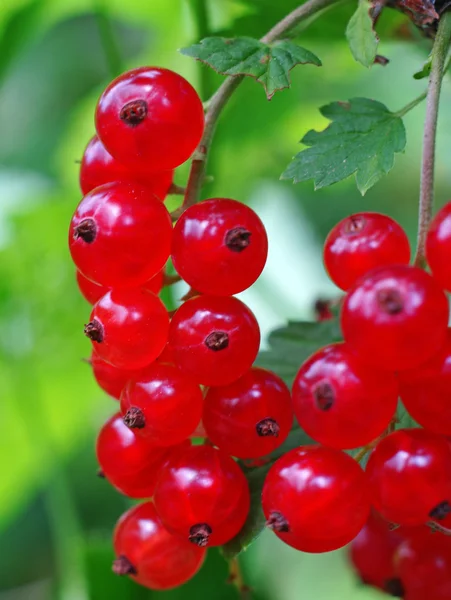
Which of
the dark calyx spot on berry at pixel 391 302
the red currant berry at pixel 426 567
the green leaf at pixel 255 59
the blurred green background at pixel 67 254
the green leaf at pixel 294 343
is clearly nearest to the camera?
the dark calyx spot on berry at pixel 391 302

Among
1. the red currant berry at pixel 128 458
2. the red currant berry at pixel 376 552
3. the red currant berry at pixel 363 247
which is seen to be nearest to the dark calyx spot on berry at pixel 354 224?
the red currant berry at pixel 363 247

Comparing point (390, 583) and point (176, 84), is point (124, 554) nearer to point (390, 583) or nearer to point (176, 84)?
point (390, 583)

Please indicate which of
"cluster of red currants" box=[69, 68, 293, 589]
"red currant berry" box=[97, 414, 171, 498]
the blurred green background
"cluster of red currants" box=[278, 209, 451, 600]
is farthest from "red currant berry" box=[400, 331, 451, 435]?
the blurred green background

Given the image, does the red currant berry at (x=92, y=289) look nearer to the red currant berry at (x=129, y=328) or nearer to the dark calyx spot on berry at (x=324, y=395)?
the red currant berry at (x=129, y=328)

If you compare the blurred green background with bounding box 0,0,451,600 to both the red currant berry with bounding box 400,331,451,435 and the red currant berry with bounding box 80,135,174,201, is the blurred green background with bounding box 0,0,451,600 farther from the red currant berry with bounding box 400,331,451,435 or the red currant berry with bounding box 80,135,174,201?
the red currant berry with bounding box 400,331,451,435

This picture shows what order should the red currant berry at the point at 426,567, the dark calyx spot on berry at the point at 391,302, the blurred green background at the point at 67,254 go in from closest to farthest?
the dark calyx spot on berry at the point at 391,302
the red currant berry at the point at 426,567
the blurred green background at the point at 67,254

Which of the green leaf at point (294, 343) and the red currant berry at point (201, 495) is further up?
the red currant berry at point (201, 495)

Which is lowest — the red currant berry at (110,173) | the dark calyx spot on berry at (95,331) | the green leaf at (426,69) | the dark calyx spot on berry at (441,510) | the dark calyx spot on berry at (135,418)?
the dark calyx spot on berry at (441,510)

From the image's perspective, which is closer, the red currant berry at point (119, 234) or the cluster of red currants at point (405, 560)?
the red currant berry at point (119, 234)
